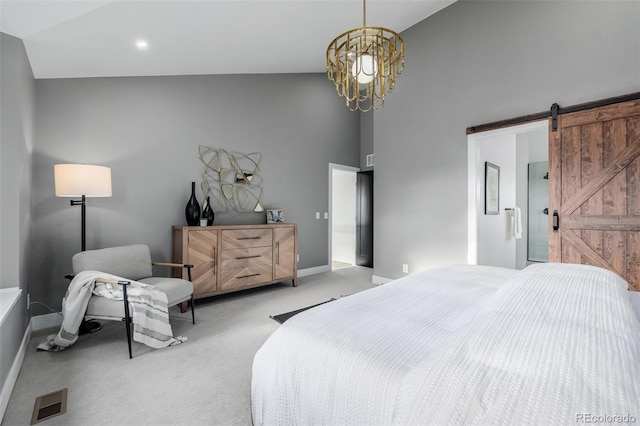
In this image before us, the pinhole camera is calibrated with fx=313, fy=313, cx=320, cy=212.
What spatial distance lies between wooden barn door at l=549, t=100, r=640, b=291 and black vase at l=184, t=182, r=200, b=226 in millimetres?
3752

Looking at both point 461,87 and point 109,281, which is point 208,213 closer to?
point 109,281

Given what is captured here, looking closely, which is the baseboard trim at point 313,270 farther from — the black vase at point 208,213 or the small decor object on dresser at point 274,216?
the black vase at point 208,213

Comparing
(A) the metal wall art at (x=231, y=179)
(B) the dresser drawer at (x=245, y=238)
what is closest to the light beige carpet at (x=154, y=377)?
(B) the dresser drawer at (x=245, y=238)

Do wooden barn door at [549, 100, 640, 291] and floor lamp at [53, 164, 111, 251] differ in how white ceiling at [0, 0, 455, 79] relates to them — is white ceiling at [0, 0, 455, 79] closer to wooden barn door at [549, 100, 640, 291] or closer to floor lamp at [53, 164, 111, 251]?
floor lamp at [53, 164, 111, 251]

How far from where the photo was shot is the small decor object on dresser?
4547 millimetres

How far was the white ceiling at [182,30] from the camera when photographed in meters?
2.20

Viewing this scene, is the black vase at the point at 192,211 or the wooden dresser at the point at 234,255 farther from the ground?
the black vase at the point at 192,211

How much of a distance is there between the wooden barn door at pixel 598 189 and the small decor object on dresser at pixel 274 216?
323cm

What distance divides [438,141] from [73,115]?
3.99 meters

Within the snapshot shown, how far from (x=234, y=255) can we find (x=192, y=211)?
716 millimetres

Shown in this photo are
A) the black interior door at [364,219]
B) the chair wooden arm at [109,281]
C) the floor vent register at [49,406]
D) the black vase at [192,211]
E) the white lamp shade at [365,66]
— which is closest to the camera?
the floor vent register at [49,406]

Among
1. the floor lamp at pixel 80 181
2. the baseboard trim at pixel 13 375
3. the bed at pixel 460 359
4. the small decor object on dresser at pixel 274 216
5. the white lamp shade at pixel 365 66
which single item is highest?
the white lamp shade at pixel 365 66

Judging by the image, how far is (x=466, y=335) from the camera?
94cm

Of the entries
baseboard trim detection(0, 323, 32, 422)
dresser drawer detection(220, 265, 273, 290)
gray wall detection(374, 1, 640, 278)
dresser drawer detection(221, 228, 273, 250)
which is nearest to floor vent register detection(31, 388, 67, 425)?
baseboard trim detection(0, 323, 32, 422)
